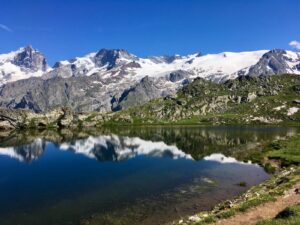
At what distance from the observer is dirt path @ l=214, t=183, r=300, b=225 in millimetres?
37200

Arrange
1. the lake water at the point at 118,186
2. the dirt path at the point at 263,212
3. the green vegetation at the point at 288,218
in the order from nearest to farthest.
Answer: the green vegetation at the point at 288,218 → the dirt path at the point at 263,212 → the lake water at the point at 118,186

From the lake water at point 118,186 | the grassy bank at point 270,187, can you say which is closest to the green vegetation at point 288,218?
the grassy bank at point 270,187

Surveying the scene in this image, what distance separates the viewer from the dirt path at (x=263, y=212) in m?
37.2

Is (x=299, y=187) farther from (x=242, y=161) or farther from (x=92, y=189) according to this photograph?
(x=242, y=161)

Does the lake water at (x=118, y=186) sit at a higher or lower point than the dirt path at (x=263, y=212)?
lower

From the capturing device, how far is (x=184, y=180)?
81.2 meters

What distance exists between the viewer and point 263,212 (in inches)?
1566

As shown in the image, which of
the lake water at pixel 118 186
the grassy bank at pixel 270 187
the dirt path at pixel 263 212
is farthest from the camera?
the lake water at pixel 118 186

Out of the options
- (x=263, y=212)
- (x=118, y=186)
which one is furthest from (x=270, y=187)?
(x=118, y=186)

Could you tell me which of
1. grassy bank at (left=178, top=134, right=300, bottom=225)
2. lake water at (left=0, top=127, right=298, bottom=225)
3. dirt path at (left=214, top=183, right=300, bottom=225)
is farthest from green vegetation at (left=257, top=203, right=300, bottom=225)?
lake water at (left=0, top=127, right=298, bottom=225)

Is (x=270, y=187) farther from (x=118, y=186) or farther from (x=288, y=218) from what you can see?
(x=118, y=186)

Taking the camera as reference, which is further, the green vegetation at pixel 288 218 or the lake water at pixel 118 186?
the lake water at pixel 118 186

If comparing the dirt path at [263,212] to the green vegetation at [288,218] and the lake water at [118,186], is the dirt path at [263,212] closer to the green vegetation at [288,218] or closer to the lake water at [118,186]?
the green vegetation at [288,218]

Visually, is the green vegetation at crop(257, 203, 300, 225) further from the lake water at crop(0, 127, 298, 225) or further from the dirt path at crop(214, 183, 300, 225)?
the lake water at crop(0, 127, 298, 225)
